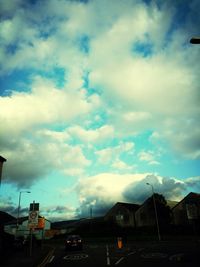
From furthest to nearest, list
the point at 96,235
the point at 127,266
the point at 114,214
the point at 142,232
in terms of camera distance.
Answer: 1. the point at 114,214
2. the point at 96,235
3. the point at 142,232
4. the point at 127,266

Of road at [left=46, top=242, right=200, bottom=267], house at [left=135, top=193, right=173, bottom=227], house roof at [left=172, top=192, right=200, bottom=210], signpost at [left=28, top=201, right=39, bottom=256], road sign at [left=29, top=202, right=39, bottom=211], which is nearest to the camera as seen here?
road at [left=46, top=242, right=200, bottom=267]

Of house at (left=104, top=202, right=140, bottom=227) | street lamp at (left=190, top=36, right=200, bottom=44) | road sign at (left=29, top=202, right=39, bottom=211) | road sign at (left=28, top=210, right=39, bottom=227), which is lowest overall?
road sign at (left=28, top=210, right=39, bottom=227)

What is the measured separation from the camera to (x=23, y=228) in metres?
87.0

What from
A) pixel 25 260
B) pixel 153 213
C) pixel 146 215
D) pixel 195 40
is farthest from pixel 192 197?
pixel 195 40

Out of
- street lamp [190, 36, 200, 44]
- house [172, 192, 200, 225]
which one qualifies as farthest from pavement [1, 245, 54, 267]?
house [172, 192, 200, 225]

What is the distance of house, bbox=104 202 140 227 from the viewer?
234ft

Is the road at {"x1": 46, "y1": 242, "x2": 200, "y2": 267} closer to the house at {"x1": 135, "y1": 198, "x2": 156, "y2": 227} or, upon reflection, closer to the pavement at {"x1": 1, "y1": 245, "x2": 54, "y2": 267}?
the pavement at {"x1": 1, "y1": 245, "x2": 54, "y2": 267}

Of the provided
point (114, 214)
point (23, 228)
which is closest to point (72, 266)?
point (114, 214)

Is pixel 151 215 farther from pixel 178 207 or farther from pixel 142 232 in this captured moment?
pixel 142 232

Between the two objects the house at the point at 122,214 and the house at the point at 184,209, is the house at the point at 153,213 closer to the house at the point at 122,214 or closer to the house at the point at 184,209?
the house at the point at 122,214

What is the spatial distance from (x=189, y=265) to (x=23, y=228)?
281ft

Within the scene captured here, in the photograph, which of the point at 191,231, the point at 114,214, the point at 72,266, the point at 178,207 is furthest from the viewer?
the point at 114,214

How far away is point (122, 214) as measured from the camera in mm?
72812

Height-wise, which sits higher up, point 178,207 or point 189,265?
point 178,207
